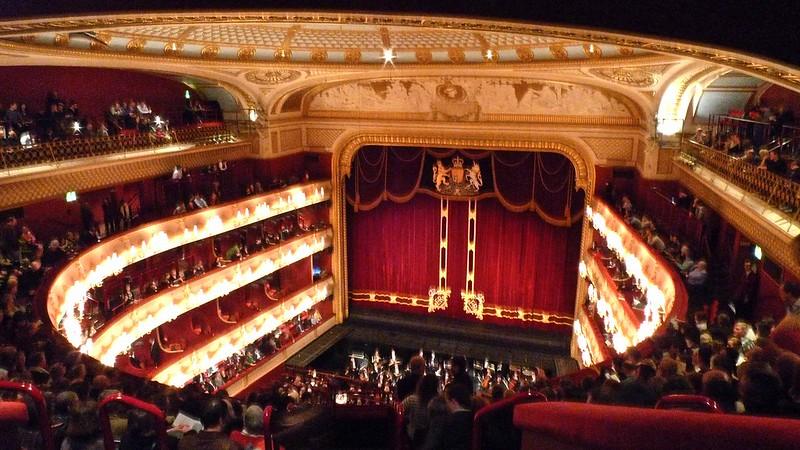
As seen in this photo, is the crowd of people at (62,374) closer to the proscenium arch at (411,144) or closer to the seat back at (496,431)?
the seat back at (496,431)

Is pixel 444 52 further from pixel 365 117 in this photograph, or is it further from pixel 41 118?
pixel 41 118

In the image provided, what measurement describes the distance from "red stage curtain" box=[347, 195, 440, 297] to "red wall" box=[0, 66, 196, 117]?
6283mm

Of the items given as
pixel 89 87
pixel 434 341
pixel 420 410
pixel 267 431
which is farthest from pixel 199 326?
pixel 267 431

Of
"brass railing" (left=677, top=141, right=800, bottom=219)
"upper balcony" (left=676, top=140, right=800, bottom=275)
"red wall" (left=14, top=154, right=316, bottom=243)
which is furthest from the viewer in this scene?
"red wall" (left=14, top=154, right=316, bottom=243)

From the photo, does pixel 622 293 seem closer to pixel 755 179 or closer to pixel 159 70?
pixel 755 179

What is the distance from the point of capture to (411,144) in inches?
601

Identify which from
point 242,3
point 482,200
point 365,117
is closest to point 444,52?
point 365,117

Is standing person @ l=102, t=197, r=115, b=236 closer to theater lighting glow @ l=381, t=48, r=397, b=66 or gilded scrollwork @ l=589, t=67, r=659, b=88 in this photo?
theater lighting glow @ l=381, t=48, r=397, b=66

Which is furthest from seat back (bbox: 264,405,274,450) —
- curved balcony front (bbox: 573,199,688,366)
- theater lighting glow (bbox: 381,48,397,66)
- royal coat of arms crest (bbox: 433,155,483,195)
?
royal coat of arms crest (bbox: 433,155,483,195)

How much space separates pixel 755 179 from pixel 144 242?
10.4 m

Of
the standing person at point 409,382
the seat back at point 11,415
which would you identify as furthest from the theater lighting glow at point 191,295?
the seat back at point 11,415

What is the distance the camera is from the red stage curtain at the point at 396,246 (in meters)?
16.6

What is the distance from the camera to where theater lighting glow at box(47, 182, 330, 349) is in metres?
8.09

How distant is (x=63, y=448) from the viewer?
3062 mm
